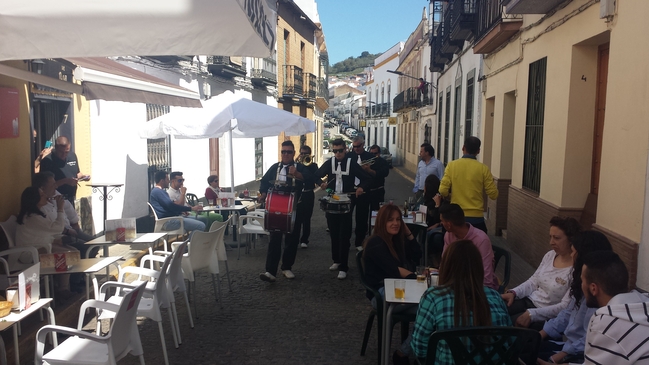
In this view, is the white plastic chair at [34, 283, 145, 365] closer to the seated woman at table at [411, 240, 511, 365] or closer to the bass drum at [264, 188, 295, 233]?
the seated woman at table at [411, 240, 511, 365]

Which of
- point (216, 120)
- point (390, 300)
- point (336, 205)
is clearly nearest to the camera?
point (390, 300)

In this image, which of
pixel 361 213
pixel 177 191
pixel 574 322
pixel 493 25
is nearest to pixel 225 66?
pixel 177 191

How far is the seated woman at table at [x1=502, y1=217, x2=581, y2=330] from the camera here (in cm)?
401

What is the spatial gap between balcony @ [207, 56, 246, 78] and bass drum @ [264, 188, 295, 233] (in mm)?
8604

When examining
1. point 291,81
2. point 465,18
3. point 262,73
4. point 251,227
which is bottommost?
point 251,227

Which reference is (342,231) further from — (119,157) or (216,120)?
(119,157)

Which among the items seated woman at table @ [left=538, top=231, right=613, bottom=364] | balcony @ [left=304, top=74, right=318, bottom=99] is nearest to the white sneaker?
seated woman at table @ [left=538, top=231, right=613, bottom=364]

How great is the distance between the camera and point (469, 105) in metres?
14.1

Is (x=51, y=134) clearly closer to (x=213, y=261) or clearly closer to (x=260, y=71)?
(x=213, y=261)

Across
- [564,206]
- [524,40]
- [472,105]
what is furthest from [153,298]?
[472,105]

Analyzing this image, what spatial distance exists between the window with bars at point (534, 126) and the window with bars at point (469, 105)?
4.91m

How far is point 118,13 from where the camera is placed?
324 cm

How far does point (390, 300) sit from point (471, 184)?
10.1 feet

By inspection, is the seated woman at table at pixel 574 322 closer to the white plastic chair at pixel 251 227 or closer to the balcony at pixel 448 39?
the white plastic chair at pixel 251 227
